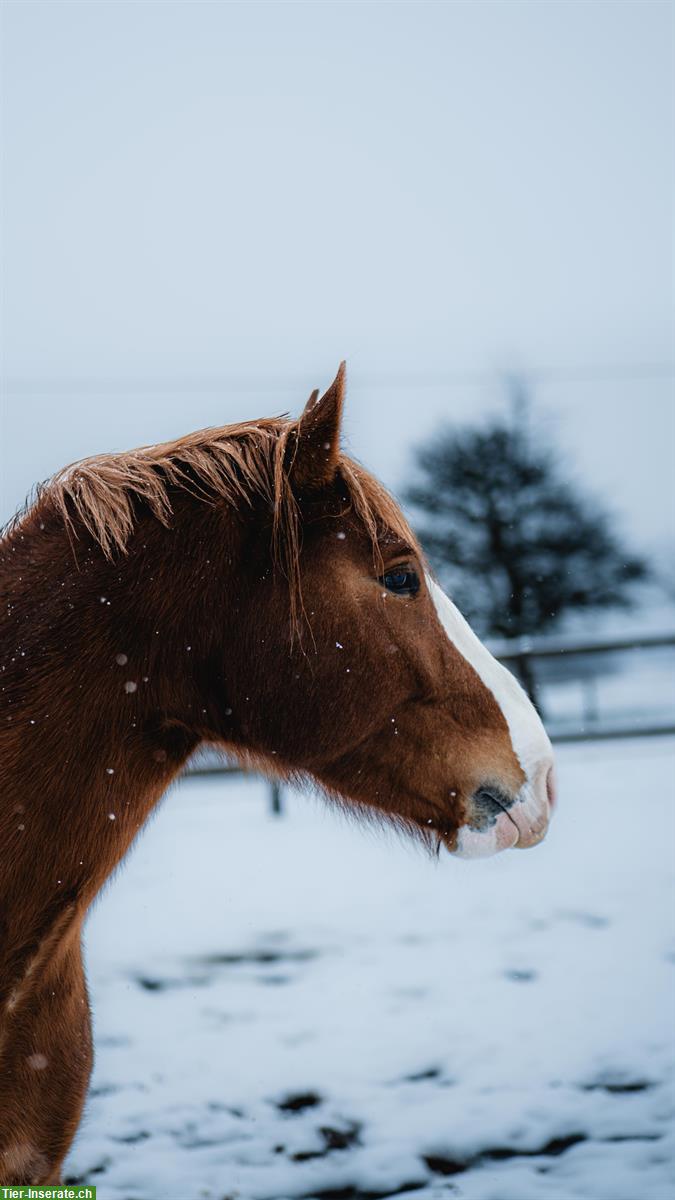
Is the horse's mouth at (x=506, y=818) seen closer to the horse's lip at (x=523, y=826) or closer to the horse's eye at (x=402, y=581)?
the horse's lip at (x=523, y=826)

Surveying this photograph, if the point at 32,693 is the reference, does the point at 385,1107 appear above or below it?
below

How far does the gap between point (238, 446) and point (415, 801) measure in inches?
34.1

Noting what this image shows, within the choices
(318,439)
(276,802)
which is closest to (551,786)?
(318,439)

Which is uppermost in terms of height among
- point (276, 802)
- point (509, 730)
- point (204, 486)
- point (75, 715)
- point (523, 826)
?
point (204, 486)

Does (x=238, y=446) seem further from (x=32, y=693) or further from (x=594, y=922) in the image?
(x=594, y=922)

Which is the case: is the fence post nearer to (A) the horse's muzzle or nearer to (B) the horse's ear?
(A) the horse's muzzle

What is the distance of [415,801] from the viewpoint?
1.94 metres

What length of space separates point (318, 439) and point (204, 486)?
0.26 meters

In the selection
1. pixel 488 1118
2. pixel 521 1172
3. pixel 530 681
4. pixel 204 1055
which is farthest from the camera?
pixel 530 681

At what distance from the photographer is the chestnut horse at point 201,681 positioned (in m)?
1.65

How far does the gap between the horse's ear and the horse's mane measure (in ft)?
0.11

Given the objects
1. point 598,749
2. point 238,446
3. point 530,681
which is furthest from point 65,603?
point 598,749

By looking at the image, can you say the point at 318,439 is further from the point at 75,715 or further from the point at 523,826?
the point at 523,826

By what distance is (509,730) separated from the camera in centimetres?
190
